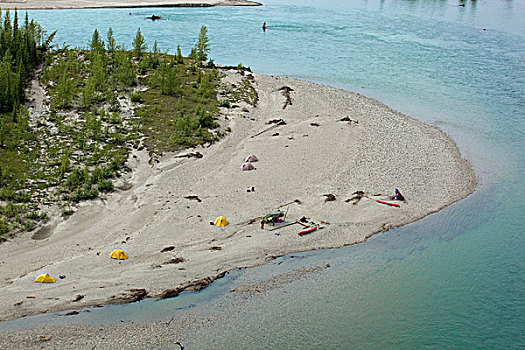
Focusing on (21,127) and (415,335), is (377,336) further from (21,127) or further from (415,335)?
→ (21,127)

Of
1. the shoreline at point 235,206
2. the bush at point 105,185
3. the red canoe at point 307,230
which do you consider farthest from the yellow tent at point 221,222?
the bush at point 105,185

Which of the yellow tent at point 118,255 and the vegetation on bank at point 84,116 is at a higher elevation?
the vegetation on bank at point 84,116

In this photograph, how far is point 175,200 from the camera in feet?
77.2

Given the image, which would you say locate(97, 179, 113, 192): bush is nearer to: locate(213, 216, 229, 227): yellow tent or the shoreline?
the shoreline

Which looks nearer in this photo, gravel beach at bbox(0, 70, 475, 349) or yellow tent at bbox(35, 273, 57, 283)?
yellow tent at bbox(35, 273, 57, 283)

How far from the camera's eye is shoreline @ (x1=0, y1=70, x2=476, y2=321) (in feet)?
59.5

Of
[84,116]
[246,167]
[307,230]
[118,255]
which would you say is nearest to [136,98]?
[84,116]

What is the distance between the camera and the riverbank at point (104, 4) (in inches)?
2923

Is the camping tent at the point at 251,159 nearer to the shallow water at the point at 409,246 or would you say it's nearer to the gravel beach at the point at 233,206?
the gravel beach at the point at 233,206

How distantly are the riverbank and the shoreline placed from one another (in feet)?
177

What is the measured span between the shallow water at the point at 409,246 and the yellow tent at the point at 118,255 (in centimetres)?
236

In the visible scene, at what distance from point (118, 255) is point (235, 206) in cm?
629

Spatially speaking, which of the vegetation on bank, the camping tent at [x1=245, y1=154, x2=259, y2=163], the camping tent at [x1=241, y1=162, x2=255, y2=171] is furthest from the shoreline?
the vegetation on bank

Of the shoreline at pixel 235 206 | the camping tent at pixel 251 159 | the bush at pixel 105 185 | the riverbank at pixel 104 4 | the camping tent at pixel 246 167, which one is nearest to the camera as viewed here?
the shoreline at pixel 235 206
